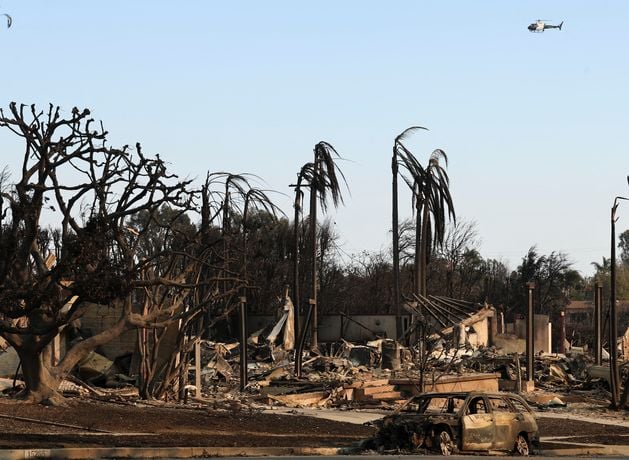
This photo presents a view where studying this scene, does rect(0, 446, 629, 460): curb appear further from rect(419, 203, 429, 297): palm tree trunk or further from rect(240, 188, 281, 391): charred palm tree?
rect(419, 203, 429, 297): palm tree trunk

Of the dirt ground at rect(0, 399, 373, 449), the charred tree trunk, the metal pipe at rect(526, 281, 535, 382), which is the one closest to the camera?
the dirt ground at rect(0, 399, 373, 449)

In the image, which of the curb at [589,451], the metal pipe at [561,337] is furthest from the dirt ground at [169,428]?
the metal pipe at [561,337]

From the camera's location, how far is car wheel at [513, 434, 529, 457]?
71.6 ft

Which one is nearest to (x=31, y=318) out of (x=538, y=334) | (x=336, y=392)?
(x=336, y=392)

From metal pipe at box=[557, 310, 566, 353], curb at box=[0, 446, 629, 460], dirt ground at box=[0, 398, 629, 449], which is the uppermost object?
metal pipe at box=[557, 310, 566, 353]

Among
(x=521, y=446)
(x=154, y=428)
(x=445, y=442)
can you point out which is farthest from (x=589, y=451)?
(x=154, y=428)

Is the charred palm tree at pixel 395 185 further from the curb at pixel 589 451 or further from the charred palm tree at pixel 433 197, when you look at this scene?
the curb at pixel 589 451

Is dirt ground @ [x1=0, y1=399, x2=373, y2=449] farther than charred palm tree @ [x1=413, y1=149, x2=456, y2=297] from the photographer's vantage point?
No

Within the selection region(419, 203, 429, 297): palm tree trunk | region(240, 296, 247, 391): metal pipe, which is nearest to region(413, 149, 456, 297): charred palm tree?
region(419, 203, 429, 297): palm tree trunk

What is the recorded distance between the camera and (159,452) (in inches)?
790

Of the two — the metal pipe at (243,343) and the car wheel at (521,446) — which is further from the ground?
the metal pipe at (243,343)

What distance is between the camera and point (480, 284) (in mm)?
95750

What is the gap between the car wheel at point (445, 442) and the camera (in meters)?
20.5

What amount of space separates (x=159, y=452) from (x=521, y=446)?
22.6ft
